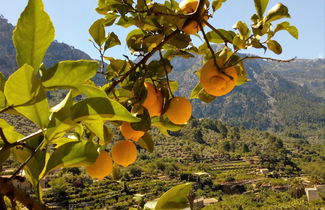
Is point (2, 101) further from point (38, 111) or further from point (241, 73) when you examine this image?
point (241, 73)

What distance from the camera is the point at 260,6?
22.6 inches

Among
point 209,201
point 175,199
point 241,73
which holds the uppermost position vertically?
point 241,73

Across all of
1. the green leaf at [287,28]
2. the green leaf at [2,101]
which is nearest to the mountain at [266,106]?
the green leaf at [287,28]

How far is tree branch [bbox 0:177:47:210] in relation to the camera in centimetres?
34

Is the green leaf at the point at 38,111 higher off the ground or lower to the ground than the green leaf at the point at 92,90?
lower

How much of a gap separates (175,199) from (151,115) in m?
0.17

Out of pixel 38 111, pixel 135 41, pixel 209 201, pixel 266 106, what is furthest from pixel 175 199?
pixel 266 106

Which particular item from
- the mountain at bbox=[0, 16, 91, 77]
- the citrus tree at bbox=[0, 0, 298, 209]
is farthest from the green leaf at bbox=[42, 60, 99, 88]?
the mountain at bbox=[0, 16, 91, 77]

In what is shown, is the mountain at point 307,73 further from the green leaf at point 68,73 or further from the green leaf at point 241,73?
the green leaf at point 68,73

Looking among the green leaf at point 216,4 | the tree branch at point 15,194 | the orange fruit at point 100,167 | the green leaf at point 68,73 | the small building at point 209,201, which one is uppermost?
the green leaf at point 216,4

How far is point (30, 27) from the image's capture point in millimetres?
329

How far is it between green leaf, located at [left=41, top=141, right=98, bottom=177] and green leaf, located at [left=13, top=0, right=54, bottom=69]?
0.10 meters

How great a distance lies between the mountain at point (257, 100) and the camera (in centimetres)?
5994

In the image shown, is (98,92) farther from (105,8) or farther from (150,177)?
(150,177)
